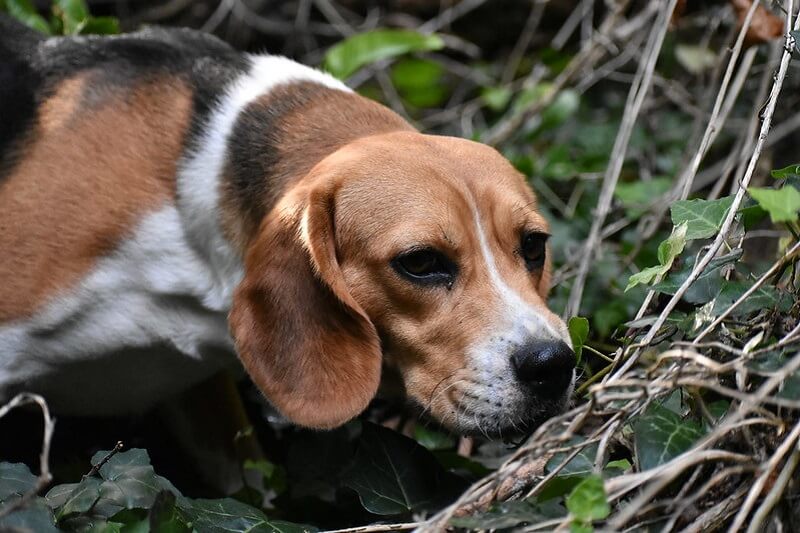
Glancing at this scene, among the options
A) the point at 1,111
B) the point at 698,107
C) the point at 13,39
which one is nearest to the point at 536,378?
the point at 1,111

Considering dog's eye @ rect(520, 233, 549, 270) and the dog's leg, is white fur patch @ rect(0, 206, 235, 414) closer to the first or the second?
the dog's leg

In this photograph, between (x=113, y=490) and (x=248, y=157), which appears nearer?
(x=113, y=490)

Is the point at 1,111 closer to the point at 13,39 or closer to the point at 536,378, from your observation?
the point at 13,39

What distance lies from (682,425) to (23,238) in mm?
1781

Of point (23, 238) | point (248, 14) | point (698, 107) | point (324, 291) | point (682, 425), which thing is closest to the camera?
point (682, 425)

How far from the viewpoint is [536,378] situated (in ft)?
7.78

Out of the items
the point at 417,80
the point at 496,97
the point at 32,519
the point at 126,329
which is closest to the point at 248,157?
the point at 126,329

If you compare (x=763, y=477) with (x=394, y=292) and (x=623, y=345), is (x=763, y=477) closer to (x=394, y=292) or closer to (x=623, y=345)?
(x=623, y=345)

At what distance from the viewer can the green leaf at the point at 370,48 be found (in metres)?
4.52

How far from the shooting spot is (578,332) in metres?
2.48

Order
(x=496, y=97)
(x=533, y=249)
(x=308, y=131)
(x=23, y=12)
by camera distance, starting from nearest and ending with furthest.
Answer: (x=533, y=249)
(x=308, y=131)
(x=23, y=12)
(x=496, y=97)

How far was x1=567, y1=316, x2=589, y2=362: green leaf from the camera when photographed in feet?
8.09

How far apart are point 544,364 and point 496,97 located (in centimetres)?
300

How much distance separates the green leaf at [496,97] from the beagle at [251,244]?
6.54 feet
